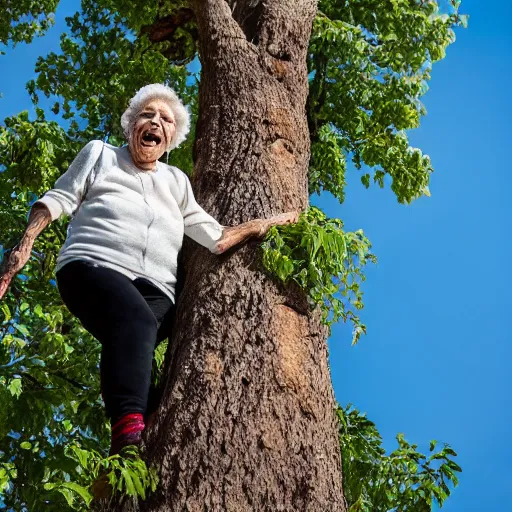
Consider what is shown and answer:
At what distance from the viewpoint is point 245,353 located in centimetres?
303

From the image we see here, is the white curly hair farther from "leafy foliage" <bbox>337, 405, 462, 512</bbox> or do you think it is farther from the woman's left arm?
"leafy foliage" <bbox>337, 405, 462, 512</bbox>

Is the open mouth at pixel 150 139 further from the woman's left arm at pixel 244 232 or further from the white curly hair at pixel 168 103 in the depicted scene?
the woman's left arm at pixel 244 232

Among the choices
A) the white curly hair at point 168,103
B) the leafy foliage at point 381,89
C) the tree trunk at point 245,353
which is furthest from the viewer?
the leafy foliage at point 381,89

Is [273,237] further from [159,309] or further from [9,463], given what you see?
[9,463]

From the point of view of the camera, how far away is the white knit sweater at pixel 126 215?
3.14m

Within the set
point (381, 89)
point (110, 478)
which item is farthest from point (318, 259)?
point (381, 89)

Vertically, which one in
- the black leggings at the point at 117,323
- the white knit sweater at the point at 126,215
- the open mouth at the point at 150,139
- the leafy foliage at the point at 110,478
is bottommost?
the leafy foliage at the point at 110,478

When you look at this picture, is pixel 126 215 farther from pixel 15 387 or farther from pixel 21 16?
pixel 21 16

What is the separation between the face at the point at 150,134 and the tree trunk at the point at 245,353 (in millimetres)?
381

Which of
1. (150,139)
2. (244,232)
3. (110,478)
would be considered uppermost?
(150,139)

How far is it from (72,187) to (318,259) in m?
1.04

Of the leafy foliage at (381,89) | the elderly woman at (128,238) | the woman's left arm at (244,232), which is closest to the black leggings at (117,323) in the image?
the elderly woman at (128,238)

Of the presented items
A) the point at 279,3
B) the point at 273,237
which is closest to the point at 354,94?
the point at 279,3

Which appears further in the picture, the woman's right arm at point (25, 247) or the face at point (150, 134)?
the face at point (150, 134)
